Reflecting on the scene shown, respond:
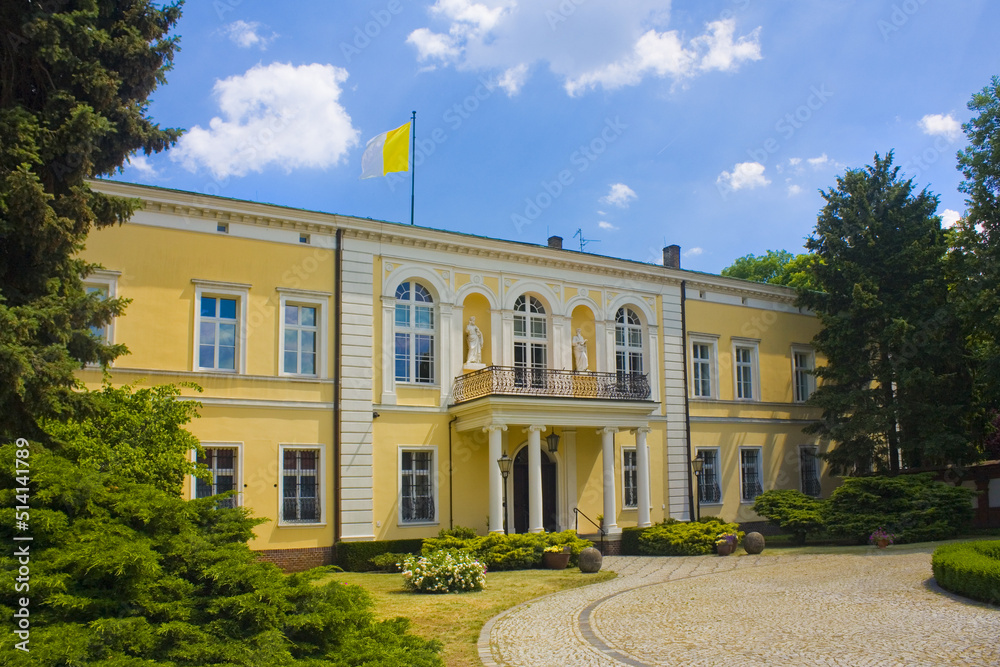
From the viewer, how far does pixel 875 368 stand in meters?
27.5

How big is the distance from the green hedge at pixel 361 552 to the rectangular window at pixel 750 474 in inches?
506

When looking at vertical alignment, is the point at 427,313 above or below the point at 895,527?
above

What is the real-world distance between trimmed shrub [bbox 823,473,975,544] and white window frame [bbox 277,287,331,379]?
14845 millimetres

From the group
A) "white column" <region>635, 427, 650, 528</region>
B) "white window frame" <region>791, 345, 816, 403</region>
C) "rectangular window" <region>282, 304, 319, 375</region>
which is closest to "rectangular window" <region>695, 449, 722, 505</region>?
"white column" <region>635, 427, 650, 528</region>

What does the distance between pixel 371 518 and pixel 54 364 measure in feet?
40.7

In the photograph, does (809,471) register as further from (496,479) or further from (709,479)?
(496,479)

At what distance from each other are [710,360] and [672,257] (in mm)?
3871

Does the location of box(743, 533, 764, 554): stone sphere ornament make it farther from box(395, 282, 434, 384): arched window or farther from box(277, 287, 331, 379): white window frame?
box(277, 287, 331, 379): white window frame

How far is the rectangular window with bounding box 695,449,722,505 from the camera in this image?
27719 mm

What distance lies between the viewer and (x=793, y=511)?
2434 centimetres

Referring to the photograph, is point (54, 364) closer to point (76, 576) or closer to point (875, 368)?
point (76, 576)

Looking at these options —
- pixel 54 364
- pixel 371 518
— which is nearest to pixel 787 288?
pixel 371 518

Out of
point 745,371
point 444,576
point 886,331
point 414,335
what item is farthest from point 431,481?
point 886,331

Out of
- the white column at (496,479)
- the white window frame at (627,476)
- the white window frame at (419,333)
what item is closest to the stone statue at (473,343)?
the white window frame at (419,333)
